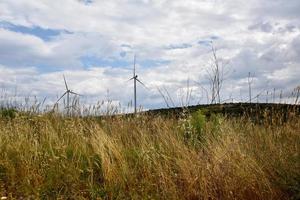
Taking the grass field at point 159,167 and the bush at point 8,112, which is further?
the bush at point 8,112

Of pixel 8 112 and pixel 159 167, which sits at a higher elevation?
pixel 8 112

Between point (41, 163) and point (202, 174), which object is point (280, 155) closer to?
point (202, 174)

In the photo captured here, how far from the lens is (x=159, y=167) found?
7438mm

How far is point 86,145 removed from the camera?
30.7ft

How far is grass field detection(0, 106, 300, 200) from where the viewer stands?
675cm

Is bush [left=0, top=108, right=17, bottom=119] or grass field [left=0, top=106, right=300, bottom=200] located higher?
bush [left=0, top=108, right=17, bottom=119]

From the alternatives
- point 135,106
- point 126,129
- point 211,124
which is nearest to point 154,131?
point 126,129

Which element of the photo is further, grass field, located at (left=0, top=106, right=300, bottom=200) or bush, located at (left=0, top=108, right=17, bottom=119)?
bush, located at (left=0, top=108, right=17, bottom=119)

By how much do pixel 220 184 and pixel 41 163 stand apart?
2963 mm

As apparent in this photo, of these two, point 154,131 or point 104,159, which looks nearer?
point 104,159

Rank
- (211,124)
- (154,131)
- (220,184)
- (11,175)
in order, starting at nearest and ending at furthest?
(220,184) → (11,175) → (211,124) → (154,131)

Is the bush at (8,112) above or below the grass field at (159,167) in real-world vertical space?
above

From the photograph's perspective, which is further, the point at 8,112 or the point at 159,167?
the point at 8,112

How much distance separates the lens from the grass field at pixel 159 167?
22.2 ft
